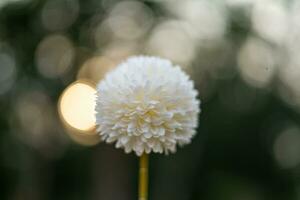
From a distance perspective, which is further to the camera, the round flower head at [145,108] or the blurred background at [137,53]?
the blurred background at [137,53]

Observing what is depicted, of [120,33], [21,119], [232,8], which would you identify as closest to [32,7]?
[120,33]

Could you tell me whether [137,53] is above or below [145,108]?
above

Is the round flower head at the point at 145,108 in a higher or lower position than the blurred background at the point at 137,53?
lower

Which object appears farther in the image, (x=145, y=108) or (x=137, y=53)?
(x=137, y=53)

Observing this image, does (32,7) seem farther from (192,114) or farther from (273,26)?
(192,114)
